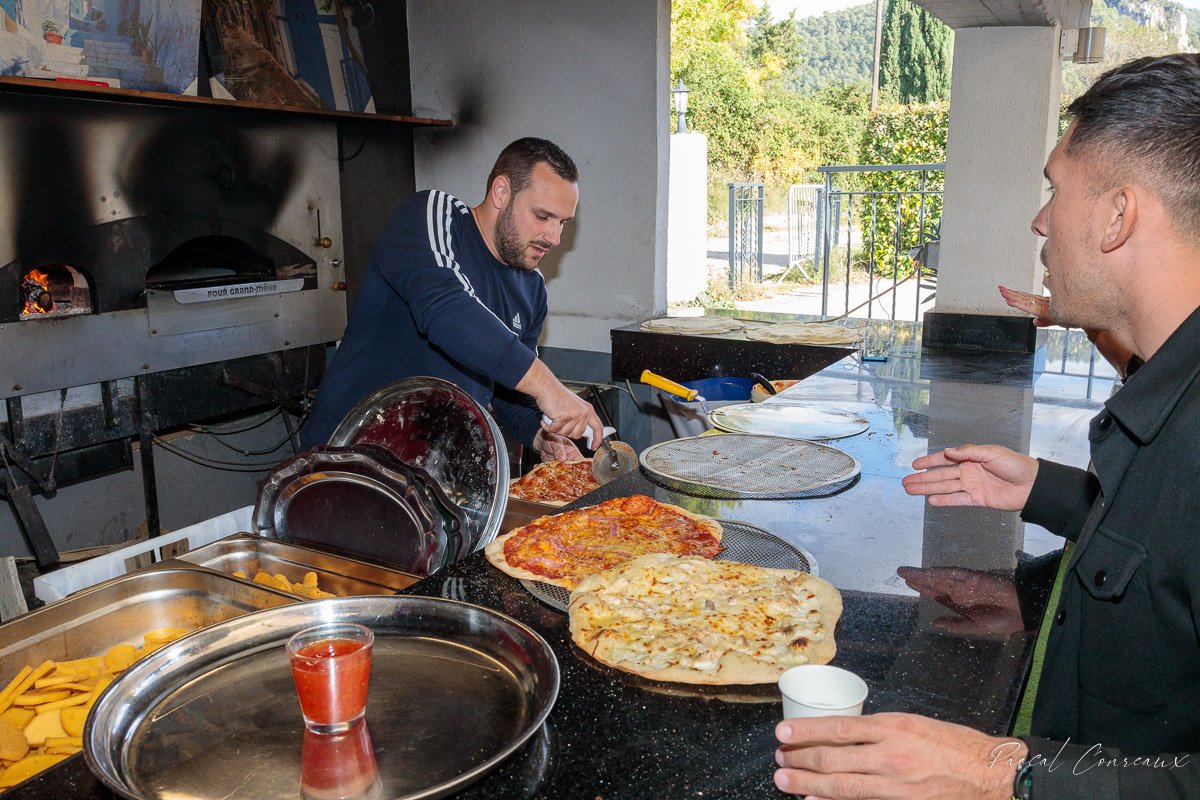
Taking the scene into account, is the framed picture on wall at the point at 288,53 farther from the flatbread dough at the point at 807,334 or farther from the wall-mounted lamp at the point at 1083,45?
the wall-mounted lamp at the point at 1083,45

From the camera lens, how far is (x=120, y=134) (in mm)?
3797

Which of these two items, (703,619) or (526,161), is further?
(526,161)

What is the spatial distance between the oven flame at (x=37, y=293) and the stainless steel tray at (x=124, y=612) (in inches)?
86.3

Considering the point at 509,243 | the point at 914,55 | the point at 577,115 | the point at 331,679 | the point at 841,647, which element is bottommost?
the point at 841,647

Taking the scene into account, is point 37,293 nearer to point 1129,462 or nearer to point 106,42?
point 106,42

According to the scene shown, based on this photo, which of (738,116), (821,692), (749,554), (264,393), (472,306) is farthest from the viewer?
(738,116)

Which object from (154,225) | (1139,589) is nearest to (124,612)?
(1139,589)

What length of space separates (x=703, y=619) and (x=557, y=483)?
1796 mm

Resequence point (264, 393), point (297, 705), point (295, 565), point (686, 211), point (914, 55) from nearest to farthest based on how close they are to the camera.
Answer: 1. point (297, 705)
2. point (295, 565)
3. point (264, 393)
4. point (686, 211)
5. point (914, 55)

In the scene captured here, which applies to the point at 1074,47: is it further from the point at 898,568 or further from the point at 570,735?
the point at 570,735

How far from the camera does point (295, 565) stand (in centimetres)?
197

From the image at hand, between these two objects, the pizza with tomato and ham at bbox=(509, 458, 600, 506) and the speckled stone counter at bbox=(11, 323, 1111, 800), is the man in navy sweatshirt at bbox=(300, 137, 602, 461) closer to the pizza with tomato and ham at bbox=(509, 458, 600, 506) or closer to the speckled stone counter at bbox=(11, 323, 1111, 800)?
the pizza with tomato and ham at bbox=(509, 458, 600, 506)

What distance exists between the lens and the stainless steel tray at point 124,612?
1703 millimetres

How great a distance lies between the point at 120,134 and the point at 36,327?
0.86 meters
